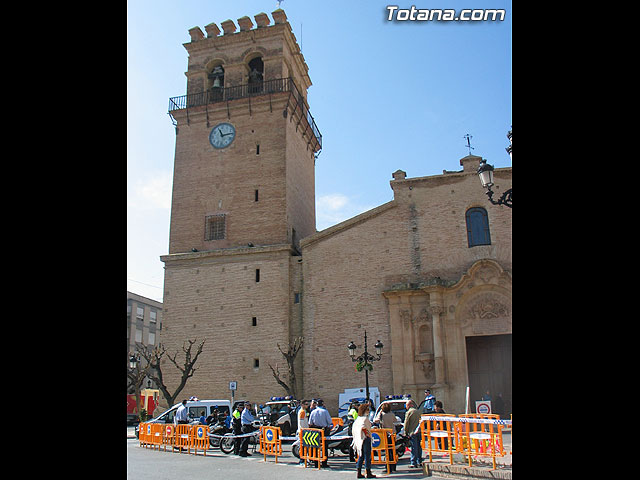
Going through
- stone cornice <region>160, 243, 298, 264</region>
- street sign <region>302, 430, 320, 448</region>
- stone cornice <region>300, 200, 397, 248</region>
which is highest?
stone cornice <region>300, 200, 397, 248</region>

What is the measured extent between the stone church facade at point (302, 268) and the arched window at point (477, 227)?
66mm

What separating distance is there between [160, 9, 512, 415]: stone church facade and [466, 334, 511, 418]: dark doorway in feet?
0.19

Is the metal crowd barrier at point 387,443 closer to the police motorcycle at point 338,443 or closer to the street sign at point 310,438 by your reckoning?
the street sign at point 310,438

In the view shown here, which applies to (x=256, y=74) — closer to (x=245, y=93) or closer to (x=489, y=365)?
(x=245, y=93)

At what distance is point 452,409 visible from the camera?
22.5 metres

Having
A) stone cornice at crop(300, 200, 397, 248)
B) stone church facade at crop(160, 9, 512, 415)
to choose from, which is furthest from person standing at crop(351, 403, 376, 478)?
stone cornice at crop(300, 200, 397, 248)

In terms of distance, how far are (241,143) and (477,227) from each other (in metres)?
12.8

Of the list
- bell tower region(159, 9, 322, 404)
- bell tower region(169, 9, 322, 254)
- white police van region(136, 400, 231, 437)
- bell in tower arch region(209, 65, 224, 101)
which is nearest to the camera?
white police van region(136, 400, 231, 437)

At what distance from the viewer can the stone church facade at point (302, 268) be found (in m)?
24.0

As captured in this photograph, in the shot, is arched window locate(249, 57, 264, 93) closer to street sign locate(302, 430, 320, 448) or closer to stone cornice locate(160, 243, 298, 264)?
stone cornice locate(160, 243, 298, 264)

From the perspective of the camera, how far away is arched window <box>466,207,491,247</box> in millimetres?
24969

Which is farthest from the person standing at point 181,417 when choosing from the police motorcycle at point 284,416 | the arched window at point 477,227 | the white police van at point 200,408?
the arched window at point 477,227

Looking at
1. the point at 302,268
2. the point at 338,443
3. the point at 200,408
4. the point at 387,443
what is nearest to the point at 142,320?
the point at 302,268
